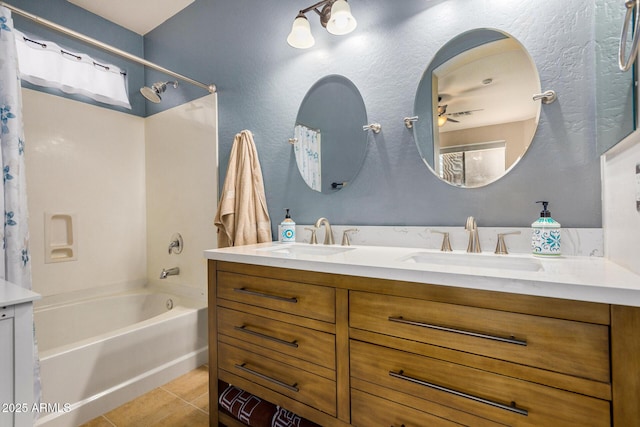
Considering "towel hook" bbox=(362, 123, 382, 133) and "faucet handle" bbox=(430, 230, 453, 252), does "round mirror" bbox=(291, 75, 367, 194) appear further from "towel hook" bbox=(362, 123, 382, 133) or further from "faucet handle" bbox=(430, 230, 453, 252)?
"faucet handle" bbox=(430, 230, 453, 252)

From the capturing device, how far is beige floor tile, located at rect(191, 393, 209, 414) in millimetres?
1625

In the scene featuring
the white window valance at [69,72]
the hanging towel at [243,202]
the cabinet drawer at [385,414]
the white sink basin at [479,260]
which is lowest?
the cabinet drawer at [385,414]

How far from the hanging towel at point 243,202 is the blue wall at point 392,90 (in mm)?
77

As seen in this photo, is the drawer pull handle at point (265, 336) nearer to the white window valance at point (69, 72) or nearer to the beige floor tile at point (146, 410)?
the beige floor tile at point (146, 410)

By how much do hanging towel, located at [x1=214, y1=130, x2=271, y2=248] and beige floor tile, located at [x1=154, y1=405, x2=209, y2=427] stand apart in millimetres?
912

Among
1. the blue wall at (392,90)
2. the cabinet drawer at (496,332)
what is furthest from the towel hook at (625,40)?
the cabinet drawer at (496,332)

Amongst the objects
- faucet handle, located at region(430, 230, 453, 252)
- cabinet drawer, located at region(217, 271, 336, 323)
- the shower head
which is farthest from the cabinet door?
the shower head

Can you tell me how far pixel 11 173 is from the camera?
1.34 m

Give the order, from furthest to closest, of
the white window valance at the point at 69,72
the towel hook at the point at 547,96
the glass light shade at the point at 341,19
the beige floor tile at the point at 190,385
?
the white window valance at the point at 69,72 < the beige floor tile at the point at 190,385 < the glass light shade at the point at 341,19 < the towel hook at the point at 547,96

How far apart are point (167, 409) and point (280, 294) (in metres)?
1.10

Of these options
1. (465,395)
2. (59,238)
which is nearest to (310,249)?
(465,395)

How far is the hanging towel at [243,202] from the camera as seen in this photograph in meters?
1.86

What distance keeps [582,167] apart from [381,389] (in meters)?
1.06

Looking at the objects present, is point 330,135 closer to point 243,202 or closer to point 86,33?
point 243,202
